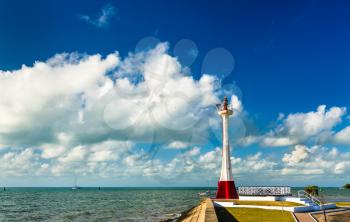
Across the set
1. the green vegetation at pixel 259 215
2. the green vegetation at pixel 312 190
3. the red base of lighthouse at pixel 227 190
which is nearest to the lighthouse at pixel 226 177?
the red base of lighthouse at pixel 227 190

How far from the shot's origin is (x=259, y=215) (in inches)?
1078

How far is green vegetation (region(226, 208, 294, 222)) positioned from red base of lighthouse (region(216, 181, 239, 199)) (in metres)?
8.33

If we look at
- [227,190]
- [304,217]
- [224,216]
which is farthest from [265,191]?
[304,217]

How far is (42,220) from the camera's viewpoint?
155ft

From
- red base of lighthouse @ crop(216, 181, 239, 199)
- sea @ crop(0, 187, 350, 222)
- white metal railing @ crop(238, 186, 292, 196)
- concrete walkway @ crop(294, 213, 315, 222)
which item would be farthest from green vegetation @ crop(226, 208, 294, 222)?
white metal railing @ crop(238, 186, 292, 196)

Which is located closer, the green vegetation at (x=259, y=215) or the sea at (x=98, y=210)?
the green vegetation at (x=259, y=215)

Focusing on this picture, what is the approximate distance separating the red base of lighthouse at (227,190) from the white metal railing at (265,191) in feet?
6.68

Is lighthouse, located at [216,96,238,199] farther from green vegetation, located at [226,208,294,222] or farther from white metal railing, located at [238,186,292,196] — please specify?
green vegetation, located at [226,208,294,222]

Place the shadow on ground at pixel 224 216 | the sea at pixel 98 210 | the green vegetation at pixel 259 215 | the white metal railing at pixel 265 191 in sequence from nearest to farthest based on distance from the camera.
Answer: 1. the green vegetation at pixel 259 215
2. the shadow on ground at pixel 224 216
3. the white metal railing at pixel 265 191
4. the sea at pixel 98 210

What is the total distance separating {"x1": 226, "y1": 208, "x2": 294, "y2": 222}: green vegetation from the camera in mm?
25375

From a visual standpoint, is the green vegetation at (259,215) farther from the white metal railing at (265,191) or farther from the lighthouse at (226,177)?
the white metal railing at (265,191)

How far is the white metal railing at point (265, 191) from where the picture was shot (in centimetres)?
3997

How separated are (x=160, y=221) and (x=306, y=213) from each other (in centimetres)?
2084

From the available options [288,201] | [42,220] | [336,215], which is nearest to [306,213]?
[336,215]
